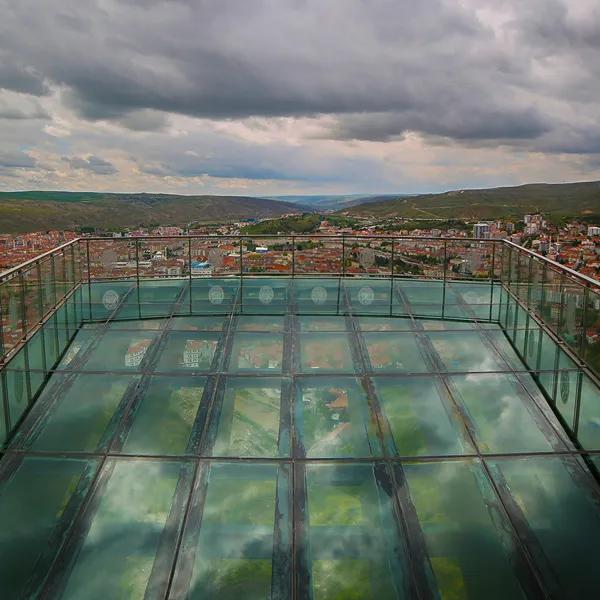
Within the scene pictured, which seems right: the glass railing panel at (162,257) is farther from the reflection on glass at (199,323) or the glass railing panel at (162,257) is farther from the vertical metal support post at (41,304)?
the vertical metal support post at (41,304)

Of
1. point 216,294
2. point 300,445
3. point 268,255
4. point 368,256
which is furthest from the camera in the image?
point 268,255

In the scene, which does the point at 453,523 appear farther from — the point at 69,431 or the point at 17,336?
the point at 17,336

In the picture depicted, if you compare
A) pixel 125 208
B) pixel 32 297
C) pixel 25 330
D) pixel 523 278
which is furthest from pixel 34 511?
pixel 125 208

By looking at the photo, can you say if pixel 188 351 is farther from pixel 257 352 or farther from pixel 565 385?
pixel 565 385

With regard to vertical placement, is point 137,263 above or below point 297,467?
above

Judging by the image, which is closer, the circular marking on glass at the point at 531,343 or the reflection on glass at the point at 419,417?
the reflection on glass at the point at 419,417

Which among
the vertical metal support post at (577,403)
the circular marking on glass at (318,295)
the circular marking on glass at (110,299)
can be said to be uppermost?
the circular marking on glass at (318,295)

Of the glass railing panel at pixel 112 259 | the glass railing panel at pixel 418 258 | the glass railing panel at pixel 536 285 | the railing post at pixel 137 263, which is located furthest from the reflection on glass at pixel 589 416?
the glass railing panel at pixel 112 259
